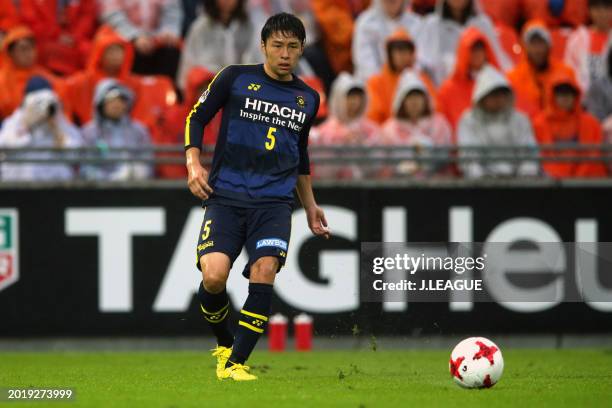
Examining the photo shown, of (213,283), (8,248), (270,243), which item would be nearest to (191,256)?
(8,248)

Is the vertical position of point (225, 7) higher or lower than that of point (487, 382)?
higher

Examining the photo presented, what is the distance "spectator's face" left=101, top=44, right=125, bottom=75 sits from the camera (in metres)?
14.7

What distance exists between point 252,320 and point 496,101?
23.4ft

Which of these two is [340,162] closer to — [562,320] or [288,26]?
[562,320]

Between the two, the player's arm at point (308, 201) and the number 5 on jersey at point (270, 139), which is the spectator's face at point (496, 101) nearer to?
the player's arm at point (308, 201)

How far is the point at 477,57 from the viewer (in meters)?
15.3

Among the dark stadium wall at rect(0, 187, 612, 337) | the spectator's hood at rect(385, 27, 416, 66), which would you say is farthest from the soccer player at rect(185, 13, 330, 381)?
the spectator's hood at rect(385, 27, 416, 66)

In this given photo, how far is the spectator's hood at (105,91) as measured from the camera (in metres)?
14.3

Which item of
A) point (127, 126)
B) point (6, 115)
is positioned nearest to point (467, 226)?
point (127, 126)

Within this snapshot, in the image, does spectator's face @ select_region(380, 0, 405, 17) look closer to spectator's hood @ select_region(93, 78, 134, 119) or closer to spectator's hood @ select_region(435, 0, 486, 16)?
spectator's hood @ select_region(435, 0, 486, 16)

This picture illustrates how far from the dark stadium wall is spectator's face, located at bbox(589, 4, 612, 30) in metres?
3.79

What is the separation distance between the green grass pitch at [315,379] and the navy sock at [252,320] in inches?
10.1

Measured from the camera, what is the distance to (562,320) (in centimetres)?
1354

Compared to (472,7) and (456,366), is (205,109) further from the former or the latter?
(472,7)
